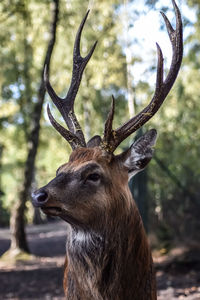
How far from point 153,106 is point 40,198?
3.95 ft

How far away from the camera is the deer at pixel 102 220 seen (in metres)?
2.75

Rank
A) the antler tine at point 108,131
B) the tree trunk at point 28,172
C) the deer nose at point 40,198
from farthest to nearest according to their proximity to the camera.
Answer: the tree trunk at point 28,172
the antler tine at point 108,131
the deer nose at point 40,198

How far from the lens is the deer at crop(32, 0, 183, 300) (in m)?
2.75

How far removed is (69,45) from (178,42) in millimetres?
18898

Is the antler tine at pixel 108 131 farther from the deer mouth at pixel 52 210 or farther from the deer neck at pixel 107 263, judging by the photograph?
the deer mouth at pixel 52 210

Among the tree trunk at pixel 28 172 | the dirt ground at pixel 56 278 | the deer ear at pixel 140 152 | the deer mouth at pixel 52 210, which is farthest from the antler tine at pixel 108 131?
the tree trunk at pixel 28 172

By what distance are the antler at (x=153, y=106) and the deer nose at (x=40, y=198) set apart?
690 mm

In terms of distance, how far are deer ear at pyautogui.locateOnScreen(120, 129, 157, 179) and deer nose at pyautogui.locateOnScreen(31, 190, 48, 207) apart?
2.58 ft

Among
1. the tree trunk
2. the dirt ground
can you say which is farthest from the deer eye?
the tree trunk

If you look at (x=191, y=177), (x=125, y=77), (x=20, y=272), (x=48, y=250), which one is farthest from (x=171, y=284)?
(x=125, y=77)

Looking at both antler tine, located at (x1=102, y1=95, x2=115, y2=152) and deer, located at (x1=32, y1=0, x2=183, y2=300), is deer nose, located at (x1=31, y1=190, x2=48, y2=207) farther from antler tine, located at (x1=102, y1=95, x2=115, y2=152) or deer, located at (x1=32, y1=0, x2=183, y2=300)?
antler tine, located at (x1=102, y1=95, x2=115, y2=152)

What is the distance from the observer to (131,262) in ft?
9.53

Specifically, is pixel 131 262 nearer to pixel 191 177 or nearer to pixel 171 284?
pixel 171 284

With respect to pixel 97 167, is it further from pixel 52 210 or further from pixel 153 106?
pixel 153 106
